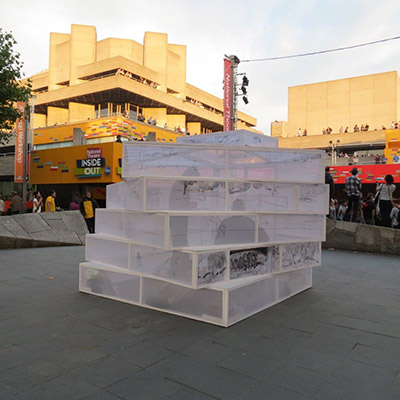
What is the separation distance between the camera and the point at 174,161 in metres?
4.35

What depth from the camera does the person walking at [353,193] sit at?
10523 mm

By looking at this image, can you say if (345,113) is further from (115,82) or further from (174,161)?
(174,161)

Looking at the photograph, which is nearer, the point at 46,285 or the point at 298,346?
the point at 298,346

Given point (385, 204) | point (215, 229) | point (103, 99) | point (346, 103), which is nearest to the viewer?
point (215, 229)

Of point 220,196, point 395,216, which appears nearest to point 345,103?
point 395,216

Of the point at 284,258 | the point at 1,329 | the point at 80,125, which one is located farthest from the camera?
the point at 80,125

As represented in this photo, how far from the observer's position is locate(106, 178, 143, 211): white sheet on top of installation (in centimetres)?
422

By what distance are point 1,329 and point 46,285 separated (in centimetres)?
201

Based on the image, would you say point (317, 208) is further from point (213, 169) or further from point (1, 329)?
point (1, 329)

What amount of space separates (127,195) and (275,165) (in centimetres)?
202

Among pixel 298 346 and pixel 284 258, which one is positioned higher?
pixel 284 258

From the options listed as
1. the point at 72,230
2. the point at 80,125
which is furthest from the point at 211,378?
the point at 80,125

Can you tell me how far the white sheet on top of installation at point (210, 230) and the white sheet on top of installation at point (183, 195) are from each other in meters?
0.18

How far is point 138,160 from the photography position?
4461mm
